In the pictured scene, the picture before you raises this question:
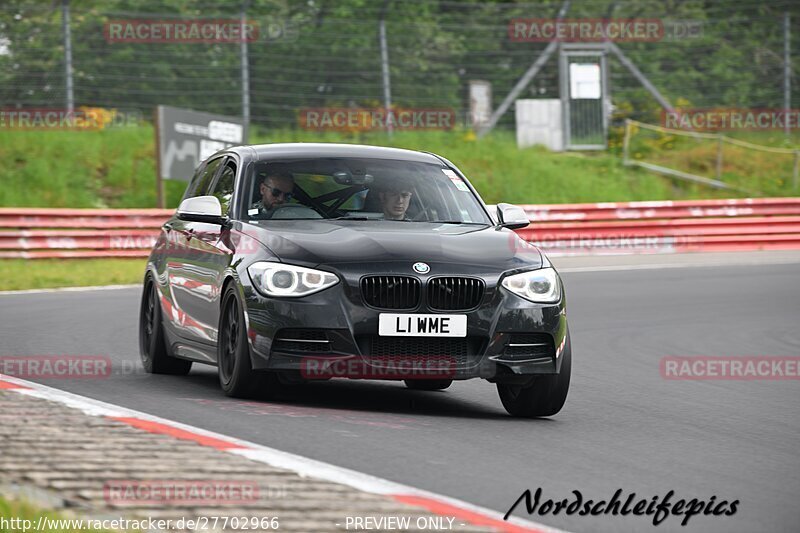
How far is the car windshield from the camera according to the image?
9.40m

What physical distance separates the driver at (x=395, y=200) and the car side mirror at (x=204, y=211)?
96 centimetres

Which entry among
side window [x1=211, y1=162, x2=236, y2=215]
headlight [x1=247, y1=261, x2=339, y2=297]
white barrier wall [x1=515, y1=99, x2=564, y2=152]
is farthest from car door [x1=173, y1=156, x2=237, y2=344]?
white barrier wall [x1=515, y1=99, x2=564, y2=152]

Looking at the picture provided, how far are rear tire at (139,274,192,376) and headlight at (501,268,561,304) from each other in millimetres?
3006

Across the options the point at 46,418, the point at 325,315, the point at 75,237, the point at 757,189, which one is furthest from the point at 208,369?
the point at 757,189

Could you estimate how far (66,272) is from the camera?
21641 millimetres

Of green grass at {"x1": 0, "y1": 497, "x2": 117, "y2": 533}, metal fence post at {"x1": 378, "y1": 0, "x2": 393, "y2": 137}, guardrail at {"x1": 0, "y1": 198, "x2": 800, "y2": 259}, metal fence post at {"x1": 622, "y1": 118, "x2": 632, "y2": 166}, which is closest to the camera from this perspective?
green grass at {"x1": 0, "y1": 497, "x2": 117, "y2": 533}

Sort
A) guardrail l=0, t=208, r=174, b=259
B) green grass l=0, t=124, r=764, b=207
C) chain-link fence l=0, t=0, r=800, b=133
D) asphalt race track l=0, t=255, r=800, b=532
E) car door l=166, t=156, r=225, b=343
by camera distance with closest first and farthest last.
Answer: asphalt race track l=0, t=255, r=800, b=532, car door l=166, t=156, r=225, b=343, guardrail l=0, t=208, r=174, b=259, chain-link fence l=0, t=0, r=800, b=133, green grass l=0, t=124, r=764, b=207

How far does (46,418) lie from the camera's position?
22.5ft

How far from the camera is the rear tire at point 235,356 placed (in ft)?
27.9

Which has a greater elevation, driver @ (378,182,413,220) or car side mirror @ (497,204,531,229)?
driver @ (378,182,413,220)

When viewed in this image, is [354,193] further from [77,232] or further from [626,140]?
[626,140]

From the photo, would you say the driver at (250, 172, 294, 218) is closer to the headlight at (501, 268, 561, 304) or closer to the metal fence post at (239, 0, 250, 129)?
the headlight at (501, 268, 561, 304)

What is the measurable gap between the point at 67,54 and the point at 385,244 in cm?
1927

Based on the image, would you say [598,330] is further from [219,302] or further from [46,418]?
[46,418]
